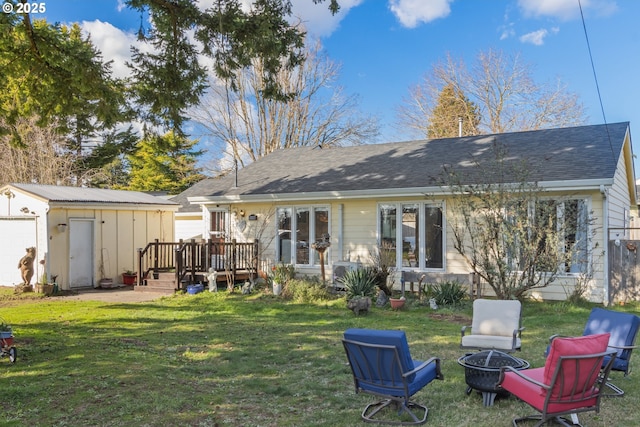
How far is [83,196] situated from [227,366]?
12.0 metres

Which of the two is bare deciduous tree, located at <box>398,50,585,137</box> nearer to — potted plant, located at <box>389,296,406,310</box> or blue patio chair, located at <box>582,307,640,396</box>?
potted plant, located at <box>389,296,406,310</box>

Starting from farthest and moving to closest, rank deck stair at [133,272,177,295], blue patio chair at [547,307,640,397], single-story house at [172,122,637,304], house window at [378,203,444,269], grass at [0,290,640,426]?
deck stair at [133,272,177,295] < house window at [378,203,444,269] < single-story house at [172,122,637,304] < blue patio chair at [547,307,640,397] < grass at [0,290,640,426]

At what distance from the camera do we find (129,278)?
16.8 meters

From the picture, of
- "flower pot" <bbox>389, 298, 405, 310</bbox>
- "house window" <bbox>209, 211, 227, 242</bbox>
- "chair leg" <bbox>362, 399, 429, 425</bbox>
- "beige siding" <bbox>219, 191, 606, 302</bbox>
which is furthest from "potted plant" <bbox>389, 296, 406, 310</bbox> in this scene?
"house window" <bbox>209, 211, 227, 242</bbox>

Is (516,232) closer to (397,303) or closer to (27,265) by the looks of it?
(397,303)

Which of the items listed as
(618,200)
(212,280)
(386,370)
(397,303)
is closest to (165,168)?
(212,280)

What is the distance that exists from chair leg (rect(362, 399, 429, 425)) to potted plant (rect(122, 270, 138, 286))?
13.3 m

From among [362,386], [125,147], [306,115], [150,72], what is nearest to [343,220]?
[150,72]

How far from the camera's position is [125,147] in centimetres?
3212

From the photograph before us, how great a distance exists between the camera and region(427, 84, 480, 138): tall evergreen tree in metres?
29.5

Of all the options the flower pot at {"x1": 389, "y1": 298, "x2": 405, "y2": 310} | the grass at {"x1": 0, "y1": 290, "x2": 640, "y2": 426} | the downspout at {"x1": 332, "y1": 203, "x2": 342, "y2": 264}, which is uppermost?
the downspout at {"x1": 332, "y1": 203, "x2": 342, "y2": 264}

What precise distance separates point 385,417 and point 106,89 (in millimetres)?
6693

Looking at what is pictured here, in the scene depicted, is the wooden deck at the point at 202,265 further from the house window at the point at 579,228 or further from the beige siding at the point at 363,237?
the house window at the point at 579,228

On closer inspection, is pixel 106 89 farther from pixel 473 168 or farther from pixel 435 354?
pixel 473 168
